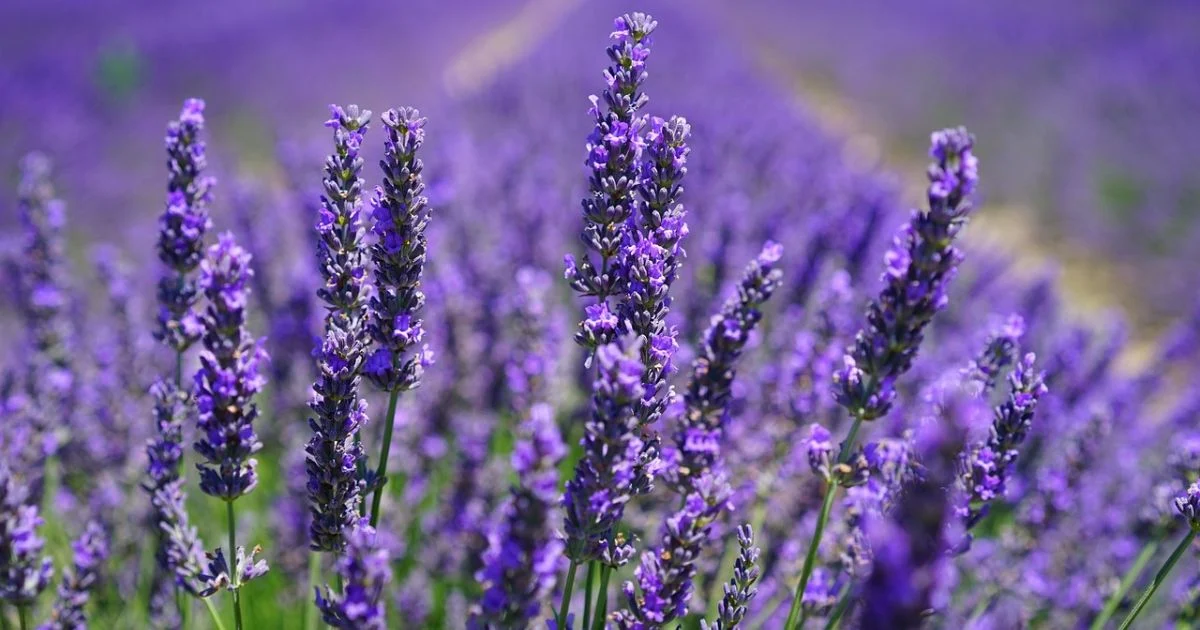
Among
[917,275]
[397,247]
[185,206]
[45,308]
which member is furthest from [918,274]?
[45,308]

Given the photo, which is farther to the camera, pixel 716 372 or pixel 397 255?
pixel 716 372

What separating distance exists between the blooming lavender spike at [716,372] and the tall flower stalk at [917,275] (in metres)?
0.21

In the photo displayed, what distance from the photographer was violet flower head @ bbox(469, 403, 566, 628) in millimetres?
1104

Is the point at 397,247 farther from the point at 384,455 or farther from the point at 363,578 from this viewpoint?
the point at 363,578

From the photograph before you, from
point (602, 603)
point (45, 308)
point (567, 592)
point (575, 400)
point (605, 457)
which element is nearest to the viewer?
point (605, 457)

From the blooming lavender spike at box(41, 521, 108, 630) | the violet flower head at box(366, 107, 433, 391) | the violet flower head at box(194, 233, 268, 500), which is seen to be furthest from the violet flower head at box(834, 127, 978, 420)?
the blooming lavender spike at box(41, 521, 108, 630)

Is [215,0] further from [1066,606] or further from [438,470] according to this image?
[1066,606]

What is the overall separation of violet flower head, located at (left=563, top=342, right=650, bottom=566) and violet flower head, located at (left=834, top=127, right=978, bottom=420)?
43 cm

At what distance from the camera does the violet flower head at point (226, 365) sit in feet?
4.49

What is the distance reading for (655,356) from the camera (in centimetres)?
147

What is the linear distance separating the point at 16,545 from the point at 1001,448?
1904mm

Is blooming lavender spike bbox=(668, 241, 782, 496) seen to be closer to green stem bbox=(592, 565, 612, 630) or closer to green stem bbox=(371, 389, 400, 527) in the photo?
green stem bbox=(592, 565, 612, 630)

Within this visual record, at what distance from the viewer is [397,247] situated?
144 centimetres

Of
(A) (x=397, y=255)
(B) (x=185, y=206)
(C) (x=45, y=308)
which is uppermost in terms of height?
(C) (x=45, y=308)
